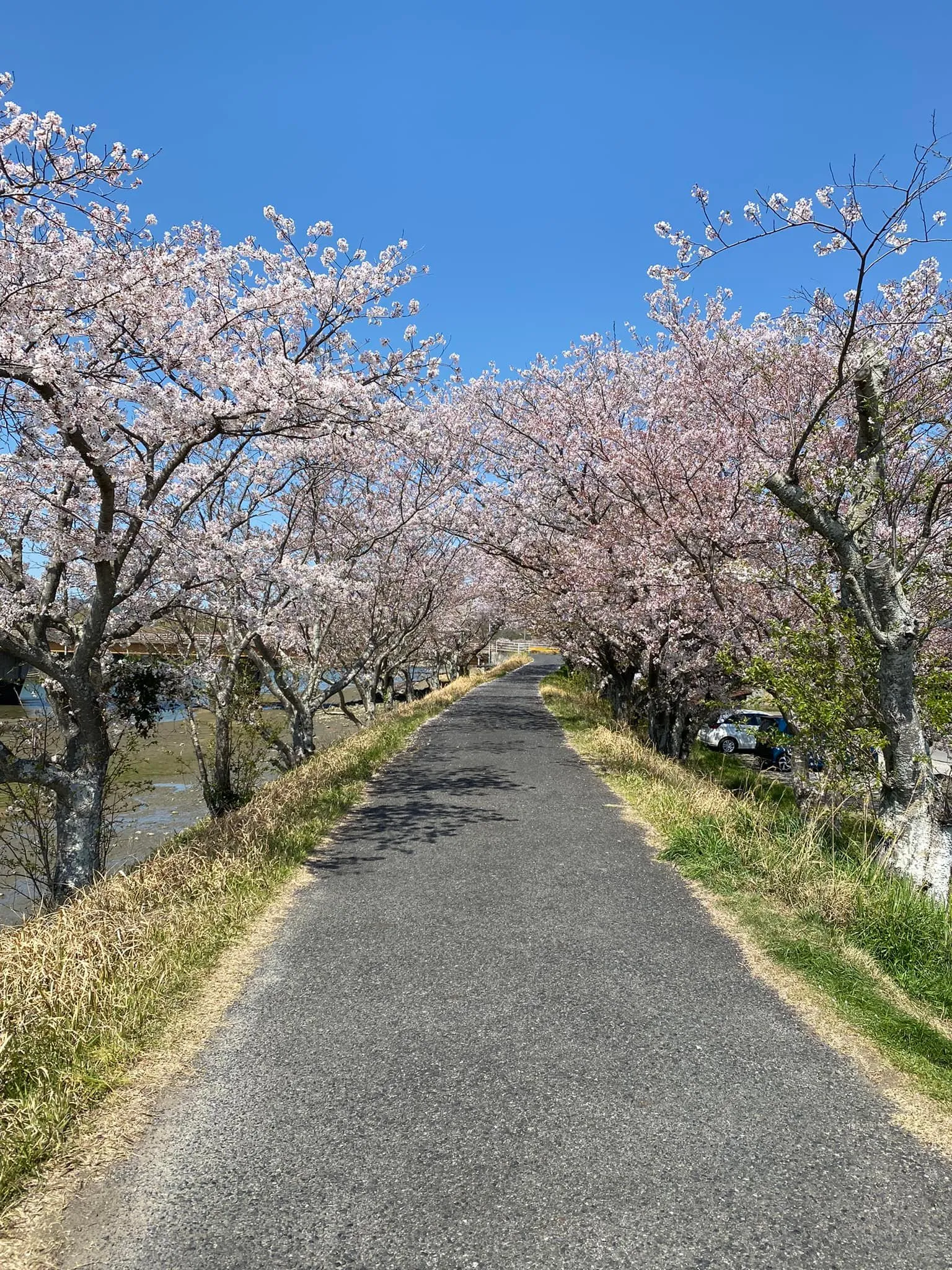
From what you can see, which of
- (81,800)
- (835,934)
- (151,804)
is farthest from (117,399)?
(151,804)

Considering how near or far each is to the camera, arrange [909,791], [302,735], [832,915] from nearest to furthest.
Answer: [832,915] → [909,791] → [302,735]

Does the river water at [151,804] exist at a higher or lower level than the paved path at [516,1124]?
lower

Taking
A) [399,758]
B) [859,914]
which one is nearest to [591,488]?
[399,758]

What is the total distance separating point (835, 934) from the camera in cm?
554

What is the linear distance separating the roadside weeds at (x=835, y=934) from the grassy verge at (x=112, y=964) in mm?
3805

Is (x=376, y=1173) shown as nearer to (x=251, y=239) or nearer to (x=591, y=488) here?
(x=251, y=239)

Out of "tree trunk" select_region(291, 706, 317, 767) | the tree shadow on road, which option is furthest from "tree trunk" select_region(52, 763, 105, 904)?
A: "tree trunk" select_region(291, 706, 317, 767)

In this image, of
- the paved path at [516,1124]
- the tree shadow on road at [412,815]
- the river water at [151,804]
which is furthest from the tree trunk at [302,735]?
the paved path at [516,1124]

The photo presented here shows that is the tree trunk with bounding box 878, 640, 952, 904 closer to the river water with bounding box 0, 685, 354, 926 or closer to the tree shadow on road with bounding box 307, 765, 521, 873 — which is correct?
the tree shadow on road with bounding box 307, 765, 521, 873

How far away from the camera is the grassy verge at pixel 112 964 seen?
11.1 feet

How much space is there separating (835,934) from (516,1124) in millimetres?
3294

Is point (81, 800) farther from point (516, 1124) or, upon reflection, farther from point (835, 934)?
point (835, 934)

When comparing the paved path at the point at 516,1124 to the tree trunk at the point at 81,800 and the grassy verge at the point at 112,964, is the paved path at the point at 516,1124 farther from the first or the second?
the tree trunk at the point at 81,800

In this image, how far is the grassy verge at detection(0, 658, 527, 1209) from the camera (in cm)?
338
